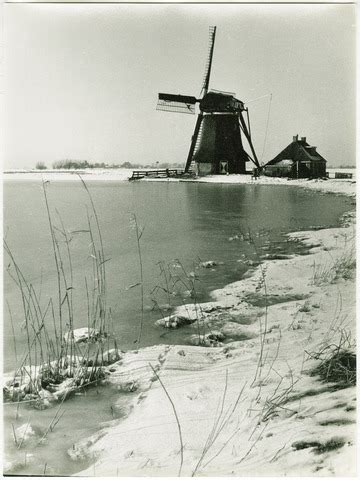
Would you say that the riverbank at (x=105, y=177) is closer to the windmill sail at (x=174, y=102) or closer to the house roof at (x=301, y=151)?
the house roof at (x=301, y=151)

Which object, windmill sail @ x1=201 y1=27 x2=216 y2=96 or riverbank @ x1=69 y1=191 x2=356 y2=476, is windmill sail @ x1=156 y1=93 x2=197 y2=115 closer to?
windmill sail @ x1=201 y1=27 x2=216 y2=96

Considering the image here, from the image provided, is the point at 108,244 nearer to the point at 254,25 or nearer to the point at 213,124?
the point at 213,124

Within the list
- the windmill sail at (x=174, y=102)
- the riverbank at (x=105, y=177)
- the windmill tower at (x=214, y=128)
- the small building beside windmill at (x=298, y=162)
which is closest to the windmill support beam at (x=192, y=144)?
the windmill tower at (x=214, y=128)

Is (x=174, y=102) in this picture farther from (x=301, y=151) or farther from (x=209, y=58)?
(x=301, y=151)

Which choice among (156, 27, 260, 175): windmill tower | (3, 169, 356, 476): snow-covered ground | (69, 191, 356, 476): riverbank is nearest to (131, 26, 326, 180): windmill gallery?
(156, 27, 260, 175): windmill tower

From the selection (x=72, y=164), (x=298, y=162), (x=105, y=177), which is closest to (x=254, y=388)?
(x=298, y=162)

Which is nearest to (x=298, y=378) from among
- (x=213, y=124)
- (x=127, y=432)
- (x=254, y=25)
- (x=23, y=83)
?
(x=127, y=432)
